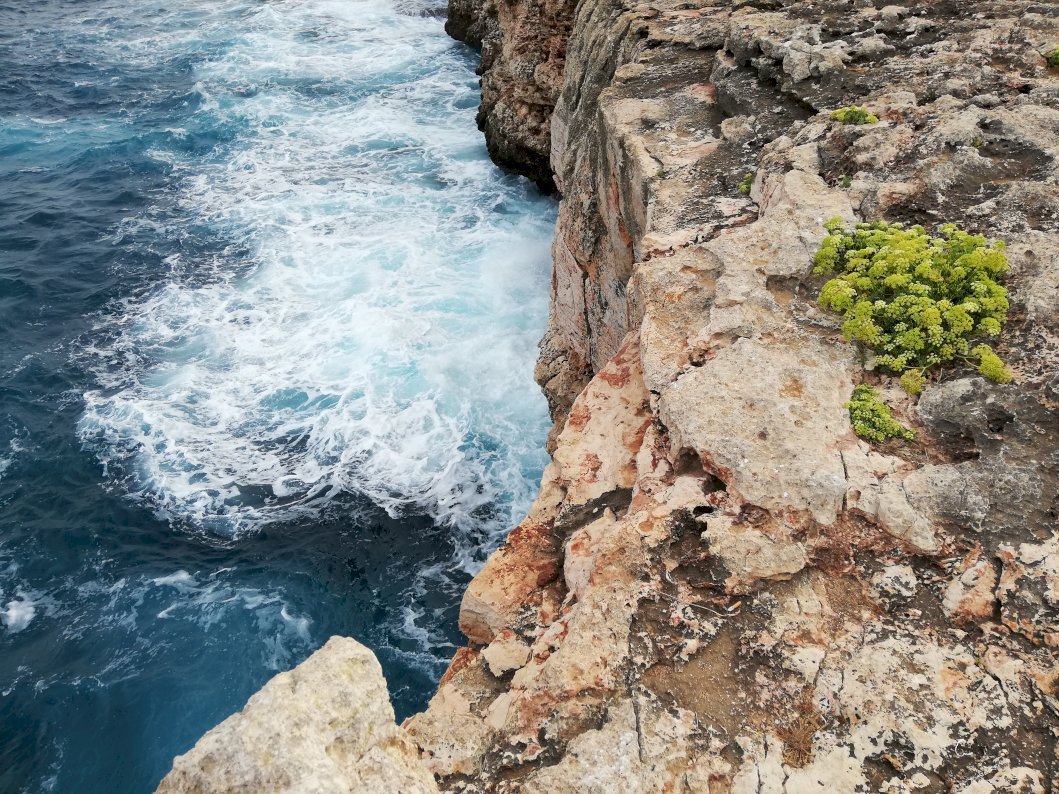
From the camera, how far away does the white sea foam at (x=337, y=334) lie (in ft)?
62.8

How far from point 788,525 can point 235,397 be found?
18.6 meters

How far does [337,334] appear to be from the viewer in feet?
77.2

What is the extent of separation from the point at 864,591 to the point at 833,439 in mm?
1571

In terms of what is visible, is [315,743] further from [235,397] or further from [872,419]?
[235,397]

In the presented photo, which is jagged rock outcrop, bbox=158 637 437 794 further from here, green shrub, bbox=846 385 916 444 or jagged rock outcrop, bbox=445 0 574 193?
jagged rock outcrop, bbox=445 0 574 193

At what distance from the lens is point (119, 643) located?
627 inches

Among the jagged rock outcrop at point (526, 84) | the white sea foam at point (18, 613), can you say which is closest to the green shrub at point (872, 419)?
the white sea foam at point (18, 613)

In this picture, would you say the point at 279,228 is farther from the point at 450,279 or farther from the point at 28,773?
the point at 28,773

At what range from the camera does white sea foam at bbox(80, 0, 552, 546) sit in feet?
62.8

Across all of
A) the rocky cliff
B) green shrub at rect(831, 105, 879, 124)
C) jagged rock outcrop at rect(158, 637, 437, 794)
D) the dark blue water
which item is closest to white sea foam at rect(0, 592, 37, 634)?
the dark blue water

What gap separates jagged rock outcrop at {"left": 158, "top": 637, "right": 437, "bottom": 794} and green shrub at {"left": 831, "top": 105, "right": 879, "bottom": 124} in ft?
34.8

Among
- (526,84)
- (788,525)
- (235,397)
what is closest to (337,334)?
(235,397)

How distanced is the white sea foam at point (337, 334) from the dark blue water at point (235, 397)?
0.33 feet

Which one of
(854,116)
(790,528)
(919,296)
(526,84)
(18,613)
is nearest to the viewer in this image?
(790,528)
